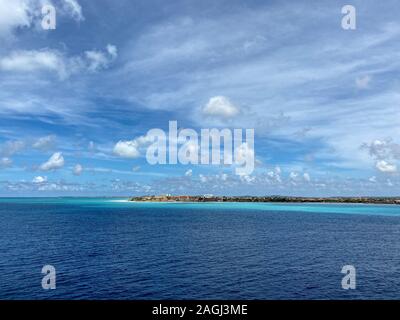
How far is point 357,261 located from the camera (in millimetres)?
66750

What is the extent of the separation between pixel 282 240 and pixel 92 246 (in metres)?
47.4

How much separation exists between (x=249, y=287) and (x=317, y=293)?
870 centimetres

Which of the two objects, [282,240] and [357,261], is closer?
[357,261]

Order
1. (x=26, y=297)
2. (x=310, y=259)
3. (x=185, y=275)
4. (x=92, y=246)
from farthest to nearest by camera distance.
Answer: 1. (x=92, y=246)
2. (x=310, y=259)
3. (x=185, y=275)
4. (x=26, y=297)
